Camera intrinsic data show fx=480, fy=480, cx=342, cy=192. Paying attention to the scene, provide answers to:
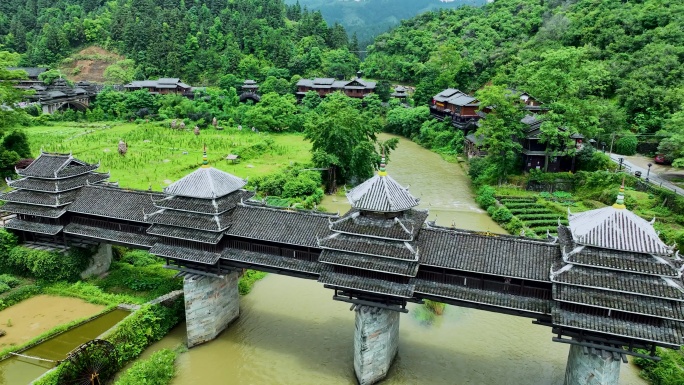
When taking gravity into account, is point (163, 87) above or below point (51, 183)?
above

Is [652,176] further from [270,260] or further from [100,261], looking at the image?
[100,261]

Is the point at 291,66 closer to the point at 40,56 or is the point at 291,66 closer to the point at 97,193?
the point at 40,56

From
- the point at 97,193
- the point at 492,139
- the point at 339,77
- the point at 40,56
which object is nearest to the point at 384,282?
the point at 97,193

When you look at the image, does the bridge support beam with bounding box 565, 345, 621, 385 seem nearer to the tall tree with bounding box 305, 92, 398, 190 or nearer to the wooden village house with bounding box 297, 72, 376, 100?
the tall tree with bounding box 305, 92, 398, 190

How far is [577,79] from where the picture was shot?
4916cm

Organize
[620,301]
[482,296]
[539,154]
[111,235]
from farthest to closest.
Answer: [539,154] < [111,235] < [482,296] < [620,301]

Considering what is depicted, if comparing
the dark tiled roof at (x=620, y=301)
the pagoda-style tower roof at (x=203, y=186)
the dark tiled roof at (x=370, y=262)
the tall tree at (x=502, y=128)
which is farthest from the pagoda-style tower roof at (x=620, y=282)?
the tall tree at (x=502, y=128)

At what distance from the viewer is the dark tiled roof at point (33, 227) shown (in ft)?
98.0

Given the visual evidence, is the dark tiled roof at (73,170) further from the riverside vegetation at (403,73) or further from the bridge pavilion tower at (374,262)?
the bridge pavilion tower at (374,262)

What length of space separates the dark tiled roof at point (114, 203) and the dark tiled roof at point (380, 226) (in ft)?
42.1

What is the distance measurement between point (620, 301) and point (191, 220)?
2006 centimetres

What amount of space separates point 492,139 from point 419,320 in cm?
2597

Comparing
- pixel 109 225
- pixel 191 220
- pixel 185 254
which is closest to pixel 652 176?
pixel 191 220

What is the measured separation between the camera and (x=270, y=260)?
971 inches
